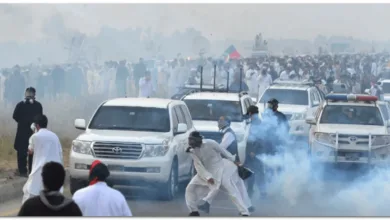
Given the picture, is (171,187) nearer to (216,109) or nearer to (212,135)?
(212,135)

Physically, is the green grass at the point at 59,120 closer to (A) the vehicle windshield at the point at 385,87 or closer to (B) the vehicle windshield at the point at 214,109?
(B) the vehicle windshield at the point at 214,109

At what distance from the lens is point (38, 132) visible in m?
12.0

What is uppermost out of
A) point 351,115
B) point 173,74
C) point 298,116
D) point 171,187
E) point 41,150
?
point 41,150

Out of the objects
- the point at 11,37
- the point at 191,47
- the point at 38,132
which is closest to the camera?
the point at 38,132

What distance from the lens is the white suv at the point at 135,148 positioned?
14.9 m

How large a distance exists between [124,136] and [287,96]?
10188mm

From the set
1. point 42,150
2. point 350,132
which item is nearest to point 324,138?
point 350,132

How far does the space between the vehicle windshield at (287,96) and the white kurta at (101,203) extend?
653 inches

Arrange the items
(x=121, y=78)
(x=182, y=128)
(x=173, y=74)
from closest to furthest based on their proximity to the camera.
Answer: (x=182, y=128) < (x=121, y=78) < (x=173, y=74)

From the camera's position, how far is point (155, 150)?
49.4 feet

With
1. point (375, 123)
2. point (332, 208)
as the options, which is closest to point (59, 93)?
point (375, 123)

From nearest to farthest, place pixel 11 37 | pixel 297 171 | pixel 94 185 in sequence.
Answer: pixel 94 185 → pixel 297 171 → pixel 11 37

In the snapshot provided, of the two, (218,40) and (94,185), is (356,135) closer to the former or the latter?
(94,185)

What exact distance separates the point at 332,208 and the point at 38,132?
5.33m
